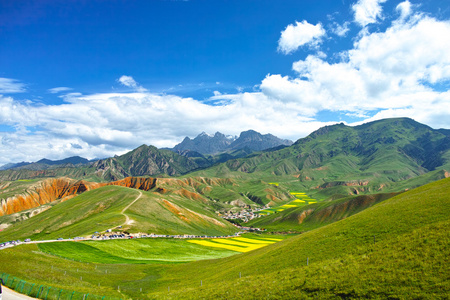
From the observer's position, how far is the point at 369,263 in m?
30.7

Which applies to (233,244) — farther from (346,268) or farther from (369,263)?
(369,263)

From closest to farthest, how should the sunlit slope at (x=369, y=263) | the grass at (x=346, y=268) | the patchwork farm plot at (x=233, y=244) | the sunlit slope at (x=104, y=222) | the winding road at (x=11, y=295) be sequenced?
the sunlit slope at (x=369, y=263) → the grass at (x=346, y=268) → the winding road at (x=11, y=295) → the patchwork farm plot at (x=233, y=244) → the sunlit slope at (x=104, y=222)

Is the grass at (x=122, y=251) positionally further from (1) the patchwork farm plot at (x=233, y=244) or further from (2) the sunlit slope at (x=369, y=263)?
(2) the sunlit slope at (x=369, y=263)

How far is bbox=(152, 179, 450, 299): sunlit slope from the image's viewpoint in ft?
82.4

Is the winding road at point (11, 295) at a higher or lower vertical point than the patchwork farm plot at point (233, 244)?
higher

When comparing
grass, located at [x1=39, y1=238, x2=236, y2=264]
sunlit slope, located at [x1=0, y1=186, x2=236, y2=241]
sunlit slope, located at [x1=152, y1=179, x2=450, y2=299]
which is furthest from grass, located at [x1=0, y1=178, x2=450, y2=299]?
sunlit slope, located at [x1=0, y1=186, x2=236, y2=241]

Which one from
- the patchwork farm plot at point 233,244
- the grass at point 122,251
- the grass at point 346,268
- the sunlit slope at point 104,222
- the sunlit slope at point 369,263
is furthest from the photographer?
the sunlit slope at point 104,222

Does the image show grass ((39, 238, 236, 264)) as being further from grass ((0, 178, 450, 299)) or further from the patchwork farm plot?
grass ((0, 178, 450, 299))

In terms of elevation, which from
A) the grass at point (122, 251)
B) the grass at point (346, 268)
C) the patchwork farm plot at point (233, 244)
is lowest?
the patchwork farm plot at point (233, 244)

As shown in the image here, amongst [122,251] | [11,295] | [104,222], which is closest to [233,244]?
[122,251]

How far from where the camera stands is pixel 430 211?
41125mm

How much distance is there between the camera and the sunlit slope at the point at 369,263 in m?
25.1

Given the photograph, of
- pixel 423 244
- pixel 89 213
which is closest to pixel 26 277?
pixel 423 244

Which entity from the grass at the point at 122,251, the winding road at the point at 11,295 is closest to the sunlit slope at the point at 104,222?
the grass at the point at 122,251
